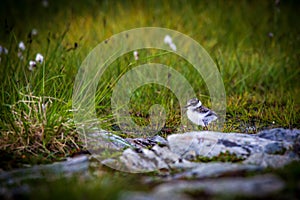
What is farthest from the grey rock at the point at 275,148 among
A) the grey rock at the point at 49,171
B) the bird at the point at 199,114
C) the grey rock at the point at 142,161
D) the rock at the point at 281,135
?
the grey rock at the point at 49,171

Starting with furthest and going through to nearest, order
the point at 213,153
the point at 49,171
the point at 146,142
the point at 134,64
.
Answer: the point at 134,64
the point at 146,142
the point at 213,153
the point at 49,171

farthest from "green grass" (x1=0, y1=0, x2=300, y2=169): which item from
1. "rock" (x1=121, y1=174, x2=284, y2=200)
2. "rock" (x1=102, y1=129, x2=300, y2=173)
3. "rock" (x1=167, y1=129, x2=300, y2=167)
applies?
"rock" (x1=121, y1=174, x2=284, y2=200)

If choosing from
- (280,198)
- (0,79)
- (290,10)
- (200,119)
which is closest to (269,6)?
(290,10)

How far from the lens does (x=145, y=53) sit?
571cm

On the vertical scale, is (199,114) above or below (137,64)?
below

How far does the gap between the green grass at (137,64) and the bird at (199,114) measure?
247 millimetres

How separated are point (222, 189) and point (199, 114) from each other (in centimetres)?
180

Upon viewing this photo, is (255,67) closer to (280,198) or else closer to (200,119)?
(200,119)

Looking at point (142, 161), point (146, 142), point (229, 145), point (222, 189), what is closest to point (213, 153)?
point (229, 145)

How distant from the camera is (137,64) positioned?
5.19 meters

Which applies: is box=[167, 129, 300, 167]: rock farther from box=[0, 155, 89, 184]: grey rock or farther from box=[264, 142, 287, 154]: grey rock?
box=[0, 155, 89, 184]: grey rock

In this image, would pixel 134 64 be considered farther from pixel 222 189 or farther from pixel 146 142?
pixel 222 189

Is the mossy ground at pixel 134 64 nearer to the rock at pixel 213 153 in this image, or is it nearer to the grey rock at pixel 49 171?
the grey rock at pixel 49 171

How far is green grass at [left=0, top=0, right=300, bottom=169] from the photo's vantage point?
346 centimetres
